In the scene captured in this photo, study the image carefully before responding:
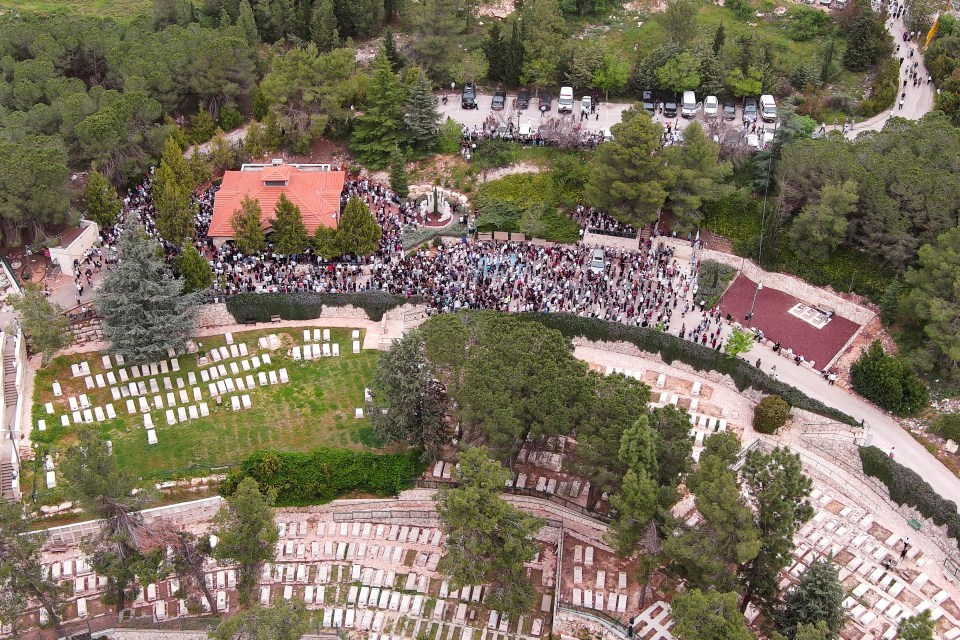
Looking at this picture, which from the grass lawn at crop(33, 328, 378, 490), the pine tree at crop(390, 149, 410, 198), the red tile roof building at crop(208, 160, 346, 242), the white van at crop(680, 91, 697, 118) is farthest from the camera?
the white van at crop(680, 91, 697, 118)

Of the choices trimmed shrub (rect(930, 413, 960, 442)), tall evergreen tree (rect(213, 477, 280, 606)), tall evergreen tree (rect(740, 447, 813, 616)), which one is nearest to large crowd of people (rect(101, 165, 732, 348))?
trimmed shrub (rect(930, 413, 960, 442))

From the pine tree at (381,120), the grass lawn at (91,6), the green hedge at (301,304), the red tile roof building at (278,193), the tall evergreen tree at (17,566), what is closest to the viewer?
the tall evergreen tree at (17,566)

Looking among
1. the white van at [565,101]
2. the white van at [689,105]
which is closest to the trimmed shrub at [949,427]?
the white van at [689,105]

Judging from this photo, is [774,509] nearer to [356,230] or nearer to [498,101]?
[356,230]

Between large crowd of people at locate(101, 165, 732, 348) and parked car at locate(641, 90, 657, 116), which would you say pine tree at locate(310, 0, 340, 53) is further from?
parked car at locate(641, 90, 657, 116)

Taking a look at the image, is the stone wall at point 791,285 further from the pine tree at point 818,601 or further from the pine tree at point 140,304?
the pine tree at point 140,304

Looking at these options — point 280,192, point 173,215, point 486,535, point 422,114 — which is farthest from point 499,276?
point 486,535
